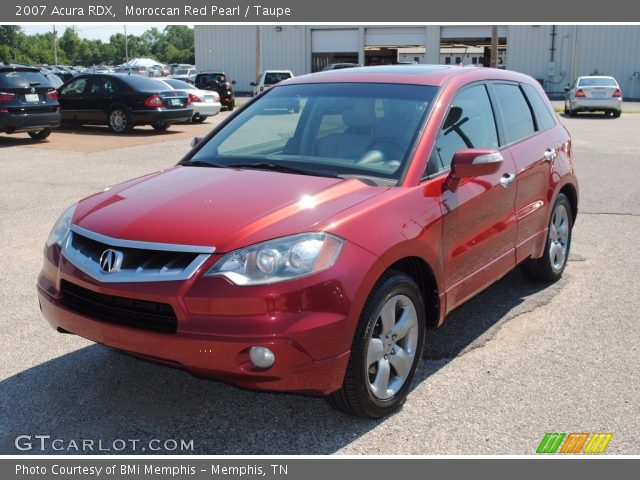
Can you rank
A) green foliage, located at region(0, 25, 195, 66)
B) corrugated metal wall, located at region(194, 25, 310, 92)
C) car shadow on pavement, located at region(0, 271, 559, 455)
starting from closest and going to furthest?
car shadow on pavement, located at region(0, 271, 559, 455), corrugated metal wall, located at region(194, 25, 310, 92), green foliage, located at region(0, 25, 195, 66)

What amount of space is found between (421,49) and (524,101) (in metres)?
49.0

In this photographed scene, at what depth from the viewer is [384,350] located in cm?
365

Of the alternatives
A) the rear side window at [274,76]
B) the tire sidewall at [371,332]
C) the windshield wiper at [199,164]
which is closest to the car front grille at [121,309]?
the tire sidewall at [371,332]

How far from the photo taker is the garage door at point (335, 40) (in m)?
48.3

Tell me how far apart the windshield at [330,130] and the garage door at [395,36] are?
44848 millimetres

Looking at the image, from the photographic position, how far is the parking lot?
3545mm

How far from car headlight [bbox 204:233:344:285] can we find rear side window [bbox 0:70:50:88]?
564 inches

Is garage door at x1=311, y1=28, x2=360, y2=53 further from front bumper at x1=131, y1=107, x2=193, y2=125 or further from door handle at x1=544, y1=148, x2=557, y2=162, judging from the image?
door handle at x1=544, y1=148, x2=557, y2=162

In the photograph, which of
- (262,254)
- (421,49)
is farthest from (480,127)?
(421,49)

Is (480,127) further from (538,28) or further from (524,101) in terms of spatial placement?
(538,28)

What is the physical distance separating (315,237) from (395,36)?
4729 cm

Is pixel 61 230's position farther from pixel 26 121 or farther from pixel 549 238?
pixel 26 121

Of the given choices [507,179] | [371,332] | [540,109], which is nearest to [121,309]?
[371,332]

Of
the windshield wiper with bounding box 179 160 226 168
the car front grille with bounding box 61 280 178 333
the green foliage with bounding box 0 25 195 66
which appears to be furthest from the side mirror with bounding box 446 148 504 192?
the green foliage with bounding box 0 25 195 66
